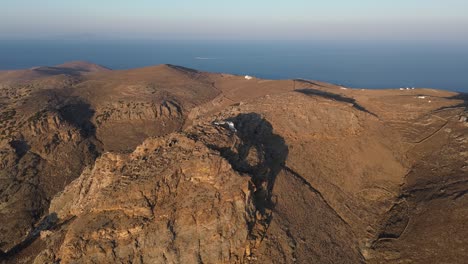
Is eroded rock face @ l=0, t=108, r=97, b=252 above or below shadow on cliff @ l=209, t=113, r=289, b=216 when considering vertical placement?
below

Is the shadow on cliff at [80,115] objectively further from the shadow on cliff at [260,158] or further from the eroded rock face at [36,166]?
the shadow on cliff at [260,158]

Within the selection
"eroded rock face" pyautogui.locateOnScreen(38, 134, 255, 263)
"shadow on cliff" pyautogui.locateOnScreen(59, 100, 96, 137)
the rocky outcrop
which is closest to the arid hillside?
"eroded rock face" pyautogui.locateOnScreen(38, 134, 255, 263)

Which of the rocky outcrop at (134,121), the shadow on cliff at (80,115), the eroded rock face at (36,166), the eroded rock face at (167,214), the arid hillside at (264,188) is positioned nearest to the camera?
the eroded rock face at (167,214)

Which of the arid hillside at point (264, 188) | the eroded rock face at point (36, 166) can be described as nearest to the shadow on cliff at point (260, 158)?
the arid hillside at point (264, 188)

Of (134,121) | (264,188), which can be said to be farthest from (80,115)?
(264,188)

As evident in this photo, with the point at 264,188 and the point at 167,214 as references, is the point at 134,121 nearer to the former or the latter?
the point at 264,188

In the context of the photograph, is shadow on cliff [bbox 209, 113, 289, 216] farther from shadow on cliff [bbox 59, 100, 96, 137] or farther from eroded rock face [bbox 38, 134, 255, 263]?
shadow on cliff [bbox 59, 100, 96, 137]
